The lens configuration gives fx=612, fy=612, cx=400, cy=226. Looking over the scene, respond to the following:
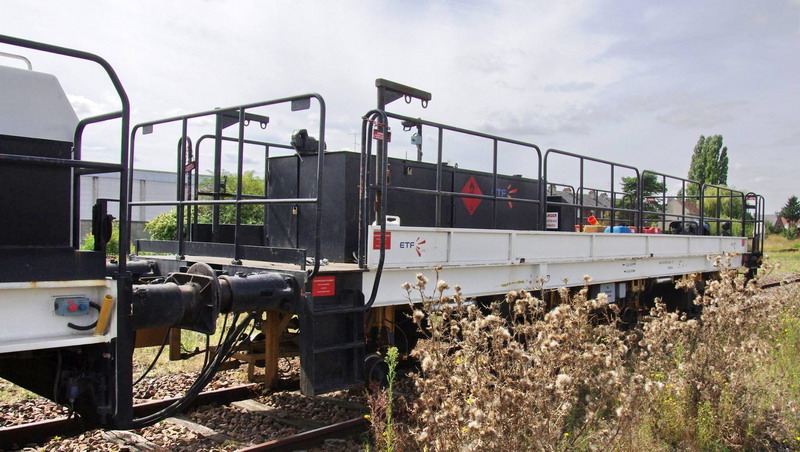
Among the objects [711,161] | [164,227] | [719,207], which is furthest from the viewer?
[711,161]

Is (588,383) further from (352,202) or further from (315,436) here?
(352,202)

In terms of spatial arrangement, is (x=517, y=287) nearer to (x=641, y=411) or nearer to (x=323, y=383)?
(x=641, y=411)

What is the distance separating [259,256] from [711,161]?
2698 inches

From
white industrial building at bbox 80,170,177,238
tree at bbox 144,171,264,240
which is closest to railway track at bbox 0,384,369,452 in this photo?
tree at bbox 144,171,264,240

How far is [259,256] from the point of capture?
18.3 feet

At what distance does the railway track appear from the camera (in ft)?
16.0

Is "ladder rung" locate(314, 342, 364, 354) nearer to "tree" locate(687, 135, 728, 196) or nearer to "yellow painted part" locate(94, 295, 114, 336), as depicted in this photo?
"yellow painted part" locate(94, 295, 114, 336)

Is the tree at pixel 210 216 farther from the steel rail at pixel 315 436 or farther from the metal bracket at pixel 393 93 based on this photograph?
the steel rail at pixel 315 436

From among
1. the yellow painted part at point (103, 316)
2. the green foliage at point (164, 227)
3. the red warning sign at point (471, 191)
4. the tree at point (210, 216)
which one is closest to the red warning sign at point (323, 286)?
the yellow painted part at point (103, 316)

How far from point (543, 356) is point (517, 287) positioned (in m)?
3.38

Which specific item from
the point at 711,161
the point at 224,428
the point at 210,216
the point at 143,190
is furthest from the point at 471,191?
the point at 711,161

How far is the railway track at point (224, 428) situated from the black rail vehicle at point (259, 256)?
450 mm

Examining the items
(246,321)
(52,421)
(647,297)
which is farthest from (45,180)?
(647,297)

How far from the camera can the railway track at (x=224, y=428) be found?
4.87 metres
